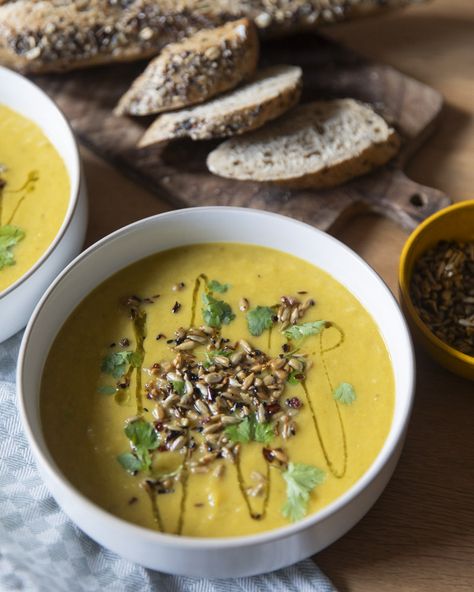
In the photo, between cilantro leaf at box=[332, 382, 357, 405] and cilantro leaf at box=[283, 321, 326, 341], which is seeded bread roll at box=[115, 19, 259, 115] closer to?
cilantro leaf at box=[283, 321, 326, 341]

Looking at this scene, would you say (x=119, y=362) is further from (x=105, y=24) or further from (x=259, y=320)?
(x=105, y=24)

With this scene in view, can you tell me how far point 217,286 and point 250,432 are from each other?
19.9 inches

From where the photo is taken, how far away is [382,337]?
2182 mm

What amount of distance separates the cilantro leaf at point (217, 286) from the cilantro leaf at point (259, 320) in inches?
5.1

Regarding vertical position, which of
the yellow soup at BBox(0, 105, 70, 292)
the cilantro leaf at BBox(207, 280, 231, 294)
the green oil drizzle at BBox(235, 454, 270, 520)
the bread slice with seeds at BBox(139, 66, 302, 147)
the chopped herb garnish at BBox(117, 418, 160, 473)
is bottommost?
the green oil drizzle at BBox(235, 454, 270, 520)

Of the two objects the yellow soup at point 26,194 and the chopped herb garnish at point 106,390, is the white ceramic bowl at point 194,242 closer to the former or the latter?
the chopped herb garnish at point 106,390

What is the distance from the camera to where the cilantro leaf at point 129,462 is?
6.46 ft

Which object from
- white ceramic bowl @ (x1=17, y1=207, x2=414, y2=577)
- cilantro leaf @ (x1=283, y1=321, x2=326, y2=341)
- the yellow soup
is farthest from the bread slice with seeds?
cilantro leaf @ (x1=283, y1=321, x2=326, y2=341)

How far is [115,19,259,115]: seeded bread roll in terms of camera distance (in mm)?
2801

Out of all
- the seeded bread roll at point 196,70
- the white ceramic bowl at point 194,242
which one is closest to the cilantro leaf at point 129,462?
the white ceramic bowl at point 194,242

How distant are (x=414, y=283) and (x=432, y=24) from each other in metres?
1.55

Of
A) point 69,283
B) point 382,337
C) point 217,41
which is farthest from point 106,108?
point 382,337

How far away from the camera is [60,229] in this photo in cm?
→ 242

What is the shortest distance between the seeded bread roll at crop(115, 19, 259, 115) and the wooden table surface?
32 centimetres
